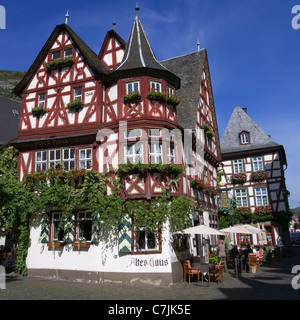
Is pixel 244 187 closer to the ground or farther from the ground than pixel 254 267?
farther from the ground

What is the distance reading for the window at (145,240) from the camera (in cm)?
1330

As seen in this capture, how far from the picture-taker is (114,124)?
15.0 meters

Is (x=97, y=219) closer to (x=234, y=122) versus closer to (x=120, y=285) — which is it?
(x=120, y=285)

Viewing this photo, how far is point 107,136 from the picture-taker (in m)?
15.1

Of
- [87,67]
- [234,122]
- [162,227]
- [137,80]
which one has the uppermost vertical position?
[234,122]

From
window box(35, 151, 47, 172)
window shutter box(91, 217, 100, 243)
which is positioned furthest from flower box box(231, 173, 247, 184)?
window box(35, 151, 47, 172)

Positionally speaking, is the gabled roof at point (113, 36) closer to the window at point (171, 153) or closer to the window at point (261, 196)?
the window at point (171, 153)

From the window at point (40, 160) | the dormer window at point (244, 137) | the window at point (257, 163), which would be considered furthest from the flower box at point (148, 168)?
the dormer window at point (244, 137)

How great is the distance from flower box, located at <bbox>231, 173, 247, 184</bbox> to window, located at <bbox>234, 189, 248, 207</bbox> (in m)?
0.88

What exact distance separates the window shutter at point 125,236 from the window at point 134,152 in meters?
2.60

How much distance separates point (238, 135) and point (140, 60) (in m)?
20.7

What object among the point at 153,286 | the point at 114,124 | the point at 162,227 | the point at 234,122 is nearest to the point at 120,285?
the point at 153,286

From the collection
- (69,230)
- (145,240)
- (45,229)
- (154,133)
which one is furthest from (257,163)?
(45,229)
